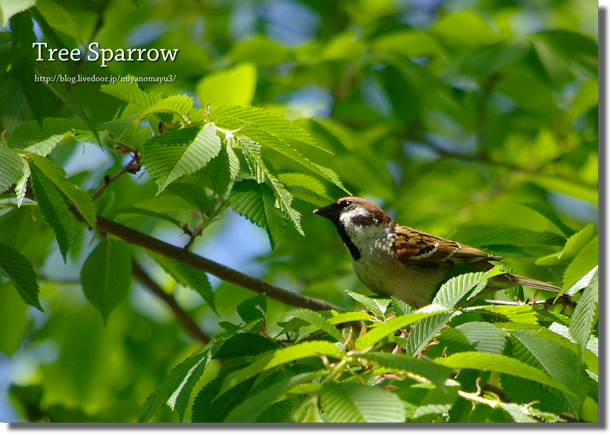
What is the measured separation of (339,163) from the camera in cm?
374

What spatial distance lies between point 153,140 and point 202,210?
68 cm

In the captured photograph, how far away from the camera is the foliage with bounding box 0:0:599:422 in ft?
5.22

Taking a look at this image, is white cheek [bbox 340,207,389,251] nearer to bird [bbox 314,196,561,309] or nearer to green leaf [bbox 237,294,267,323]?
bird [bbox 314,196,561,309]

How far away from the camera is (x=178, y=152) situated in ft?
5.84

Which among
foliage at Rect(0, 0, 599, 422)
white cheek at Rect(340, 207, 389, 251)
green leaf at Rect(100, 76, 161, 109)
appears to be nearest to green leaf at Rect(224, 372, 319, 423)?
foliage at Rect(0, 0, 599, 422)

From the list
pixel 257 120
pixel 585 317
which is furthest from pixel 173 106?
pixel 585 317

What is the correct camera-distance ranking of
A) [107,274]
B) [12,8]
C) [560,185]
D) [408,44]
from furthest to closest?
[560,185], [408,44], [107,274], [12,8]

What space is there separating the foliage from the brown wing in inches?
3.5

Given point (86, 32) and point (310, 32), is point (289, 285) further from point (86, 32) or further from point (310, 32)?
point (310, 32)

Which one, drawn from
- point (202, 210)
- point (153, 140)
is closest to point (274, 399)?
point (153, 140)

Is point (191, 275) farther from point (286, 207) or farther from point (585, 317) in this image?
point (585, 317)

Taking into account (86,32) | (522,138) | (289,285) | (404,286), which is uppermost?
(86,32)

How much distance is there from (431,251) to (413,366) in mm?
1857
